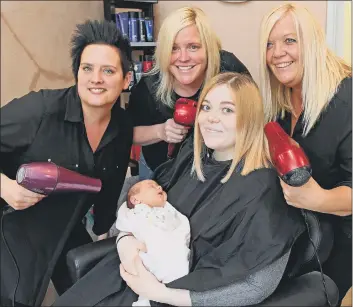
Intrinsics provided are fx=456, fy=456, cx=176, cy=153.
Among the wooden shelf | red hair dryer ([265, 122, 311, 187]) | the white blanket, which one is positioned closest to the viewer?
red hair dryer ([265, 122, 311, 187])

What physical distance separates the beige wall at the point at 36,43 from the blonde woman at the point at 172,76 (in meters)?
0.21

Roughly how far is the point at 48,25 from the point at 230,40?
508 mm

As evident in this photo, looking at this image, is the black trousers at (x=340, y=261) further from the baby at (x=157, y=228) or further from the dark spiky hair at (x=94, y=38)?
the dark spiky hair at (x=94, y=38)

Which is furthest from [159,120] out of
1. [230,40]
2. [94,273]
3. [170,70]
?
[94,273]

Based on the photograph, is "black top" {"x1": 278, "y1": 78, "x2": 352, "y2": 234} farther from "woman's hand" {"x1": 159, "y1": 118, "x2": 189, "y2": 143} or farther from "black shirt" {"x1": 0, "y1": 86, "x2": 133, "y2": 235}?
"black shirt" {"x1": 0, "y1": 86, "x2": 133, "y2": 235}

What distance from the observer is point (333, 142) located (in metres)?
1.23

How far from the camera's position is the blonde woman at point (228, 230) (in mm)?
1133

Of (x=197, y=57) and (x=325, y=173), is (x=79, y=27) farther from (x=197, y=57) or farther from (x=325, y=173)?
(x=325, y=173)

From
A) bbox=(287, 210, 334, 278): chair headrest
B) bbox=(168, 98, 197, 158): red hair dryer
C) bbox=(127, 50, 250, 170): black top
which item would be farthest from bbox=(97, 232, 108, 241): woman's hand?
bbox=(287, 210, 334, 278): chair headrest

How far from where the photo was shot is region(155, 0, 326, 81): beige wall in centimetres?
130

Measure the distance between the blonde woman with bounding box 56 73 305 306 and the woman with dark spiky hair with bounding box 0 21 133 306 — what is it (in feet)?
0.39

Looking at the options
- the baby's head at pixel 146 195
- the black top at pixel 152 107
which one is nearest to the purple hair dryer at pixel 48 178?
the baby's head at pixel 146 195

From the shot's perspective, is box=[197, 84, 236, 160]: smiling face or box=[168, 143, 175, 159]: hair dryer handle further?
box=[168, 143, 175, 159]: hair dryer handle

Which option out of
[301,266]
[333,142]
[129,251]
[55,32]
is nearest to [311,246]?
[301,266]
